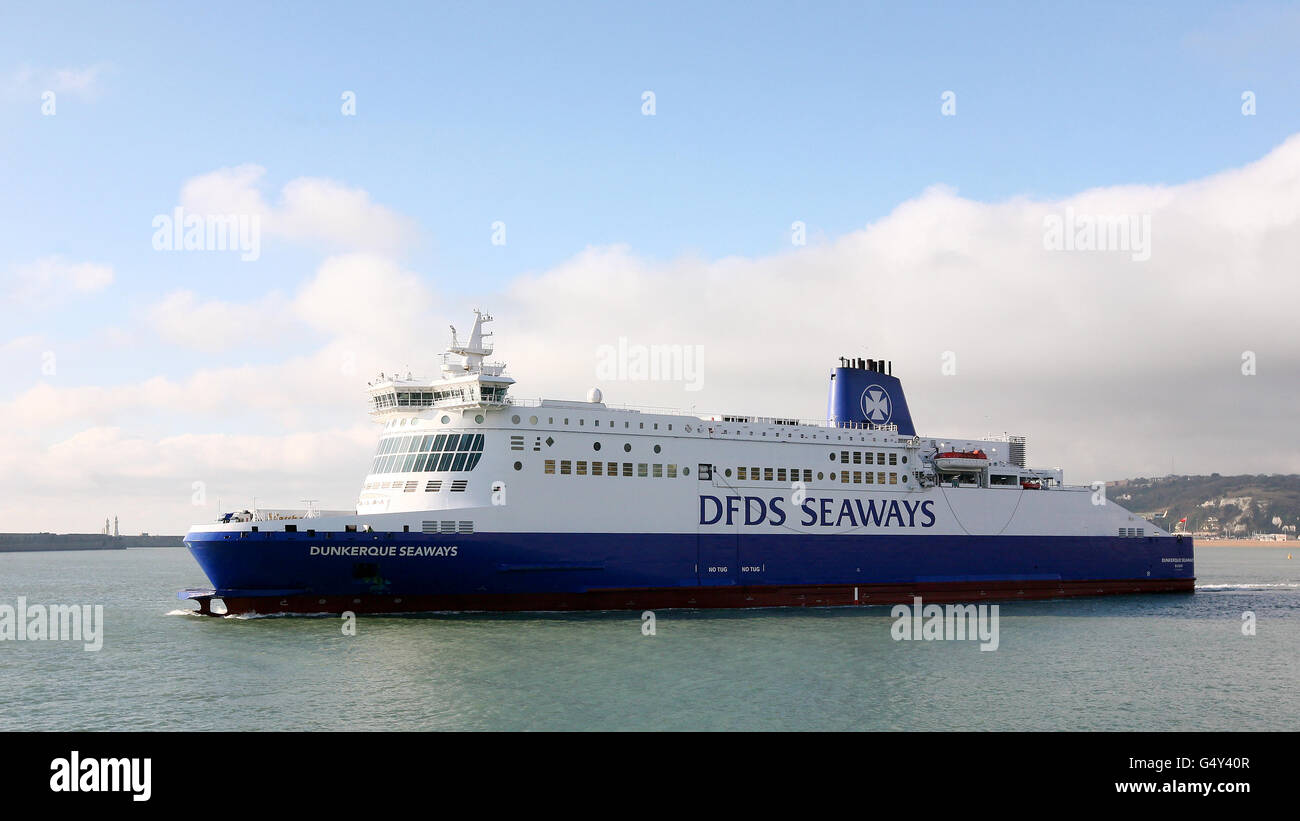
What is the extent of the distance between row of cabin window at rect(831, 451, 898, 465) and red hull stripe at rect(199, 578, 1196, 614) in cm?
504

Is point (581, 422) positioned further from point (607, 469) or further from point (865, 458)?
point (865, 458)

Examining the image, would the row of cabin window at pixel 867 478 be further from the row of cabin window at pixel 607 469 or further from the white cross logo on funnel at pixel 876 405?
the row of cabin window at pixel 607 469

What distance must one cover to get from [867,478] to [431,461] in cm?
1773

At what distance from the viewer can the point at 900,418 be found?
133 feet

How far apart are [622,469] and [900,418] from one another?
14.8 metres

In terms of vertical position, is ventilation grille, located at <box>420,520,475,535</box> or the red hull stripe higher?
ventilation grille, located at <box>420,520,475,535</box>

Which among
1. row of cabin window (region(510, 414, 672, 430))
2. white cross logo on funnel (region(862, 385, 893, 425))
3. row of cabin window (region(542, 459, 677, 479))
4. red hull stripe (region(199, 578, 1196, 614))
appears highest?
white cross logo on funnel (region(862, 385, 893, 425))

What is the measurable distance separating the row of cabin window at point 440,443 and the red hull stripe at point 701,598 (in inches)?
198

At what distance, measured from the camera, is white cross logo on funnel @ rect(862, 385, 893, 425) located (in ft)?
131

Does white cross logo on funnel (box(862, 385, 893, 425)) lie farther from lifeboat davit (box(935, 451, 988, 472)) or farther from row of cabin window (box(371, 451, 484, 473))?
row of cabin window (box(371, 451, 484, 473))

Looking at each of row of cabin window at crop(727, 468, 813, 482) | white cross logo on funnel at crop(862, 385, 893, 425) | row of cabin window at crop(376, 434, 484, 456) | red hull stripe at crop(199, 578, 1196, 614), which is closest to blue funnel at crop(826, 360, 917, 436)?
white cross logo on funnel at crop(862, 385, 893, 425)

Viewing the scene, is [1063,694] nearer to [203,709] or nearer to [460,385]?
[203,709]

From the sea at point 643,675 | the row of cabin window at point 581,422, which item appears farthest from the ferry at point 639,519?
the sea at point 643,675

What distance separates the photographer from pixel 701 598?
1312 inches
